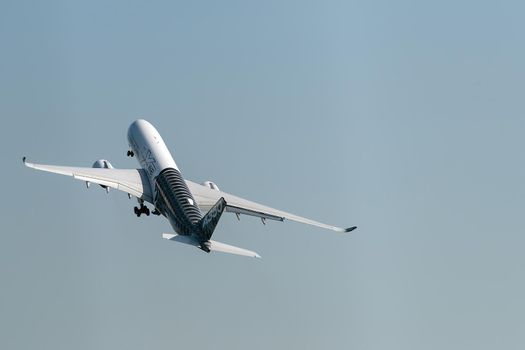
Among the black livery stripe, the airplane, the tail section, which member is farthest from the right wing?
the tail section

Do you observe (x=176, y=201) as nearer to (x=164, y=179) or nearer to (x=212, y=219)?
(x=164, y=179)

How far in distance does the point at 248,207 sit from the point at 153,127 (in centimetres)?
2382

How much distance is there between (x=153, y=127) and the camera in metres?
186

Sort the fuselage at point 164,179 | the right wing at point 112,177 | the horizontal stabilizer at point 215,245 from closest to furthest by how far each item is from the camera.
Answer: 1. the horizontal stabilizer at point 215,245
2. the fuselage at point 164,179
3. the right wing at point 112,177

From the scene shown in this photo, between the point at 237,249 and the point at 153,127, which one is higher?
the point at 153,127

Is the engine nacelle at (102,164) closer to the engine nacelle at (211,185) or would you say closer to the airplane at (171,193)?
the airplane at (171,193)

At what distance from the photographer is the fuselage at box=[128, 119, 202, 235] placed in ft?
517

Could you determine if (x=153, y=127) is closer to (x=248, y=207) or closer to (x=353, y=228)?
(x=248, y=207)

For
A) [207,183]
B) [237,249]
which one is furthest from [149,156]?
[237,249]

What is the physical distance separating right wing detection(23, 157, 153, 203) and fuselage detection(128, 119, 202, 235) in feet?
3.61

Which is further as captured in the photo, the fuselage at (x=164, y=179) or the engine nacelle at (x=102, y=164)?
the engine nacelle at (x=102, y=164)

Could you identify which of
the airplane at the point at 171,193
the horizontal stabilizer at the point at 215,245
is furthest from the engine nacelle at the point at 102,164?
the horizontal stabilizer at the point at 215,245

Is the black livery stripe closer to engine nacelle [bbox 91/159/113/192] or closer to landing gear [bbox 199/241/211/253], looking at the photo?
landing gear [bbox 199/241/211/253]

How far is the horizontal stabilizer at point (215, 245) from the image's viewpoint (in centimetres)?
14625
